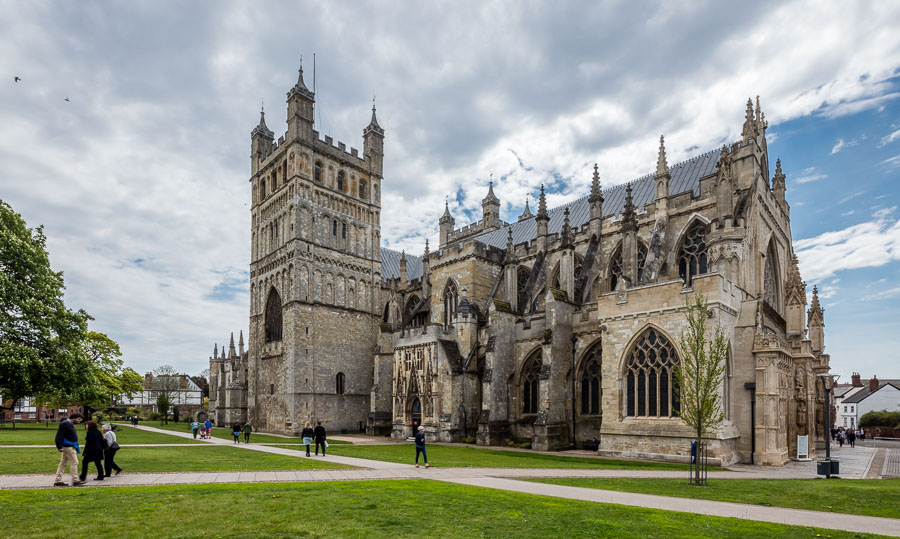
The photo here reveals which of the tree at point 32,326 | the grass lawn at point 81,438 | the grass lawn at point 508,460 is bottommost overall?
the grass lawn at point 81,438

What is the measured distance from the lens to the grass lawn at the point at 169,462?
15008 millimetres

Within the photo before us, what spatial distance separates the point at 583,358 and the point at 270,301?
27647 mm

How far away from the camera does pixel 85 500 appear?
9914 mm

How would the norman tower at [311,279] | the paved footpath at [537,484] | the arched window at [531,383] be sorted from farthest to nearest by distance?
1. the norman tower at [311,279]
2. the arched window at [531,383]
3. the paved footpath at [537,484]

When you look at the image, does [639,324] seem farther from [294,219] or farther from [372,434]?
[294,219]

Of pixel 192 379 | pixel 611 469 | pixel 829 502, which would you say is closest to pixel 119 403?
pixel 192 379

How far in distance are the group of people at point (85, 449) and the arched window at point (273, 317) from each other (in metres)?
30.5

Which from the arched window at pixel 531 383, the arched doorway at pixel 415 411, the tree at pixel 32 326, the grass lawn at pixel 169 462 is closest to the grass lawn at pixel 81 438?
the tree at pixel 32 326

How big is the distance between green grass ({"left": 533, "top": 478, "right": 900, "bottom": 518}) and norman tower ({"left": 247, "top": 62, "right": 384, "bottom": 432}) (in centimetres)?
2980

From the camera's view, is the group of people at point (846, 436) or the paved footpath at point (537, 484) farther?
the group of people at point (846, 436)

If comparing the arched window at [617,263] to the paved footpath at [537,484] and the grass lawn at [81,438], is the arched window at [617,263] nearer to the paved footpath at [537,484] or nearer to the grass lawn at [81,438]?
the paved footpath at [537,484]

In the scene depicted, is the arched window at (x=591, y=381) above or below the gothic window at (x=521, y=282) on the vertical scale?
below

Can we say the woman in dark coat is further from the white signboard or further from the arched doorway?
the white signboard

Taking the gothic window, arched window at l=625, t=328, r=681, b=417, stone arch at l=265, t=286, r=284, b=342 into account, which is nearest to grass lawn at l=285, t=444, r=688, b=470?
arched window at l=625, t=328, r=681, b=417
